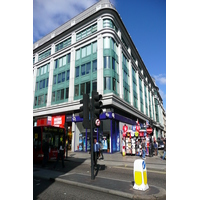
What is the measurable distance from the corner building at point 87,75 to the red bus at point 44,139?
15.2 feet

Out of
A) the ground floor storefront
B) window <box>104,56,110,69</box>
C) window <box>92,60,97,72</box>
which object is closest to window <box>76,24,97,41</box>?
window <box>92,60,97,72</box>

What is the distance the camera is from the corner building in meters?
21.7

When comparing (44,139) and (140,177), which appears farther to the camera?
(44,139)

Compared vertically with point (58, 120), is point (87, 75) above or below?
above

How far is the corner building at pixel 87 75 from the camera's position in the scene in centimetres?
2169

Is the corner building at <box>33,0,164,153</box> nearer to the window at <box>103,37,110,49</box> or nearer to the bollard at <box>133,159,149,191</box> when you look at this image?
the window at <box>103,37,110,49</box>

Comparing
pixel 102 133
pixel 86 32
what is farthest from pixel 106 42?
pixel 102 133

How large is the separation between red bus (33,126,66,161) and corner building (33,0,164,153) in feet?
15.2

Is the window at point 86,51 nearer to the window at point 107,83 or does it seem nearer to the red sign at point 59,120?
the window at point 107,83

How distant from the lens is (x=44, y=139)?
42.8 ft

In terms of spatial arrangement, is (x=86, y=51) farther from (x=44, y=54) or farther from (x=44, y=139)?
(x=44, y=139)

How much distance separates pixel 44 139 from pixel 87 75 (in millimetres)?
12559

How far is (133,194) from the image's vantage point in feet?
15.1

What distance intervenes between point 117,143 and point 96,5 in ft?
71.0
